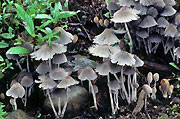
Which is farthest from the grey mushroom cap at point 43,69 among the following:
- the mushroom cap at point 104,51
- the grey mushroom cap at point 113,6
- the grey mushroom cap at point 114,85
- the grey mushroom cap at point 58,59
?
the grey mushroom cap at point 113,6

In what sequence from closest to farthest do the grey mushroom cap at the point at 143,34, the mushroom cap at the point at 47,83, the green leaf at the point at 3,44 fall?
the mushroom cap at the point at 47,83 < the green leaf at the point at 3,44 < the grey mushroom cap at the point at 143,34

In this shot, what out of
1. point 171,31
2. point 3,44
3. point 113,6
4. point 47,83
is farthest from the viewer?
point 113,6

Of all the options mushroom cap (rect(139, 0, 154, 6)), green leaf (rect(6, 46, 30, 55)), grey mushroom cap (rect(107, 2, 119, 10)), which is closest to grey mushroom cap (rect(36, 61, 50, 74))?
green leaf (rect(6, 46, 30, 55))

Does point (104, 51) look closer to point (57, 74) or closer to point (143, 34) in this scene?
point (57, 74)

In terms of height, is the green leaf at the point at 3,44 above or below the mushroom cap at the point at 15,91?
above

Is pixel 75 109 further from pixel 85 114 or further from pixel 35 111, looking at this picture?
pixel 35 111

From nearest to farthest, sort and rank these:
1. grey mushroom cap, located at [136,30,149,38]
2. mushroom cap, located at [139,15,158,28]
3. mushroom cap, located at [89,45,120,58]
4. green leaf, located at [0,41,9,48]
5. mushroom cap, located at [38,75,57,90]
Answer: mushroom cap, located at [38,75,57,90], mushroom cap, located at [89,45,120,58], green leaf, located at [0,41,9,48], mushroom cap, located at [139,15,158,28], grey mushroom cap, located at [136,30,149,38]

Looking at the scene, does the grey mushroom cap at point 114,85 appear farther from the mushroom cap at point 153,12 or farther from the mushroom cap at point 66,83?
the mushroom cap at point 153,12

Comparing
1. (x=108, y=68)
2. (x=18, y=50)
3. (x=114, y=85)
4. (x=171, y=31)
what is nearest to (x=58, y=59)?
(x=18, y=50)

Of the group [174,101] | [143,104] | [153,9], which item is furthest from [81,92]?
[153,9]

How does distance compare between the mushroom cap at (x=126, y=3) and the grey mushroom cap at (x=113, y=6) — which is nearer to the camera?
the mushroom cap at (x=126, y=3)

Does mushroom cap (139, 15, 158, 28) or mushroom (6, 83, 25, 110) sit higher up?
mushroom cap (139, 15, 158, 28)

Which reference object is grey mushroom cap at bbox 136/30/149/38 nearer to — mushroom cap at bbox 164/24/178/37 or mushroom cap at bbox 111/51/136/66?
mushroom cap at bbox 164/24/178/37
